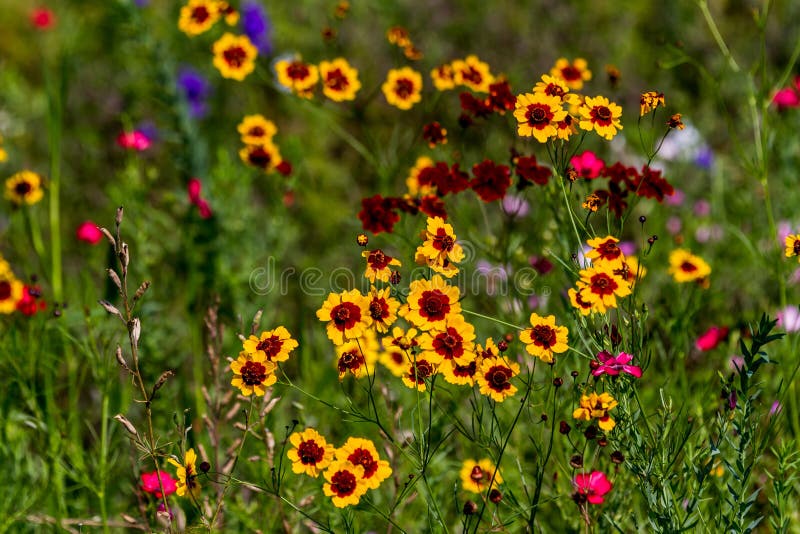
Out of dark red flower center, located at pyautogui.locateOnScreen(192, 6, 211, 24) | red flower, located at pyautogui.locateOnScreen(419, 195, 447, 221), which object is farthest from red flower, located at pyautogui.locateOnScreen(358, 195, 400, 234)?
dark red flower center, located at pyautogui.locateOnScreen(192, 6, 211, 24)

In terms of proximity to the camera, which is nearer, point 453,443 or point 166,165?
point 453,443

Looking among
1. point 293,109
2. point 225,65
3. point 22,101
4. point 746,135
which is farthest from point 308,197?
point 746,135

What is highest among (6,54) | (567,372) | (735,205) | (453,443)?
(6,54)

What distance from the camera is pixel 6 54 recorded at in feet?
16.8

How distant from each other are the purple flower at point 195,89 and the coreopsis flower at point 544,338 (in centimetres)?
306

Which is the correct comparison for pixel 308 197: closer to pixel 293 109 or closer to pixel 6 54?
A: pixel 293 109

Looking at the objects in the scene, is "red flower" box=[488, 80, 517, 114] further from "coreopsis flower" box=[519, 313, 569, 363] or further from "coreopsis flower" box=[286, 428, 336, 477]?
"coreopsis flower" box=[286, 428, 336, 477]

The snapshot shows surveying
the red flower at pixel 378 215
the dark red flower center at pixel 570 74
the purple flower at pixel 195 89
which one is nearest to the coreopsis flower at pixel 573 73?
the dark red flower center at pixel 570 74

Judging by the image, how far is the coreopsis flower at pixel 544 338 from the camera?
63.2 inches

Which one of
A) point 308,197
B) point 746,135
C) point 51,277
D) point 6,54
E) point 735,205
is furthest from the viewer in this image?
point 6,54

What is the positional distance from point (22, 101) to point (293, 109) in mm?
1512

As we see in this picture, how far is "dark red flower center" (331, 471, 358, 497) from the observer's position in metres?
1.58

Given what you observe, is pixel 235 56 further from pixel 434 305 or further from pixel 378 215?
pixel 434 305

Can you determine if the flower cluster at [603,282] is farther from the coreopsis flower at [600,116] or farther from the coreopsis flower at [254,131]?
the coreopsis flower at [254,131]
